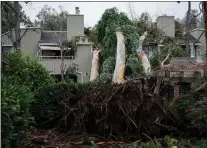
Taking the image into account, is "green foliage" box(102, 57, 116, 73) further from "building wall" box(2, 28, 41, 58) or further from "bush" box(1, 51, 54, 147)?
"building wall" box(2, 28, 41, 58)

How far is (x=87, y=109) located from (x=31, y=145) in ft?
5.77

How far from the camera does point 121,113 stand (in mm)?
8109

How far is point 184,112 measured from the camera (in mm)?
8883

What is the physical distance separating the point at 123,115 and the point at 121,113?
2.9 inches

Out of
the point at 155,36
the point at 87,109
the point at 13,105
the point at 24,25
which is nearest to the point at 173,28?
the point at 155,36

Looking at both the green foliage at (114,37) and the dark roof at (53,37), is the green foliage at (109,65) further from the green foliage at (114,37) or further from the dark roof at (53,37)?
the dark roof at (53,37)

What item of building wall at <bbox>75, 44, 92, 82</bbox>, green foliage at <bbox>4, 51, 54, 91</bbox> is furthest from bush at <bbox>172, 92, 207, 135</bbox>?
building wall at <bbox>75, 44, 92, 82</bbox>

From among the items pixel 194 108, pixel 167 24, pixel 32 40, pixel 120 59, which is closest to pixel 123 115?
pixel 194 108

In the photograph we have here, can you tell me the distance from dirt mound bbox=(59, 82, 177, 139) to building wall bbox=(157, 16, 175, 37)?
20375 millimetres

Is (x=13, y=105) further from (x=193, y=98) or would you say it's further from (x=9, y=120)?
(x=193, y=98)

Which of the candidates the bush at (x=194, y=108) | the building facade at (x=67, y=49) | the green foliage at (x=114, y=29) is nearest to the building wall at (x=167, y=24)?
the building facade at (x=67, y=49)

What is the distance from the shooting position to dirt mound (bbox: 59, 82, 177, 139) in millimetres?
8070

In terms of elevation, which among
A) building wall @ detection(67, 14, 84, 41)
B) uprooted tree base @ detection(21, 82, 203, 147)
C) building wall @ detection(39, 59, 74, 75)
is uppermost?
building wall @ detection(67, 14, 84, 41)

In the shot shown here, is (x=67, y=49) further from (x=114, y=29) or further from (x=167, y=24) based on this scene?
(x=114, y=29)
